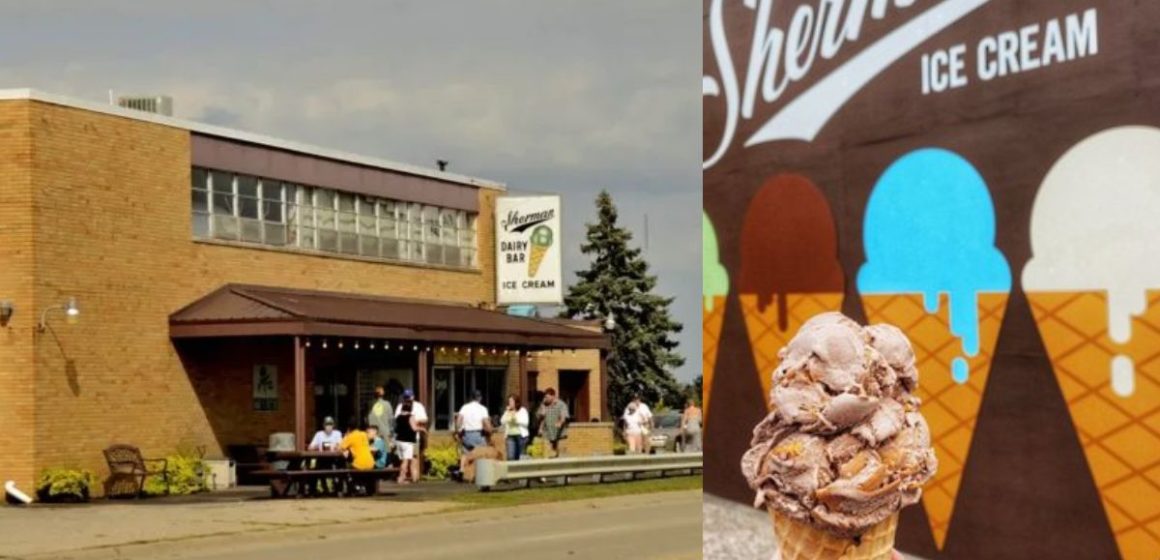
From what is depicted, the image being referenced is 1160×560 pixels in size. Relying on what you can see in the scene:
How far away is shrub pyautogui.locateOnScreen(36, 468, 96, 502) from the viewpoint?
2717 cm

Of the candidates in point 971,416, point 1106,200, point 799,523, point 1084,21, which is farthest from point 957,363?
point 799,523

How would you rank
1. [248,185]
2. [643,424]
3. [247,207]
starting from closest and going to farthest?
[247,207]
[248,185]
[643,424]

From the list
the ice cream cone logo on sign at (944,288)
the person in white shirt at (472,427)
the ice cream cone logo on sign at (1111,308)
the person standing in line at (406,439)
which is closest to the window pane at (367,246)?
the person standing in line at (406,439)

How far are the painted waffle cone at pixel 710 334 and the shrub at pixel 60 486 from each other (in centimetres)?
1884

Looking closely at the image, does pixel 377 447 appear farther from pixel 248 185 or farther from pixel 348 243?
pixel 348 243

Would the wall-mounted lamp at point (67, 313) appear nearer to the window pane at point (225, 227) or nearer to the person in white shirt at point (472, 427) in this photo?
the window pane at point (225, 227)

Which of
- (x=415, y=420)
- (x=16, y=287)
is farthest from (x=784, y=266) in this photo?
(x=415, y=420)

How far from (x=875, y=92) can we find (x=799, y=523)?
341 cm

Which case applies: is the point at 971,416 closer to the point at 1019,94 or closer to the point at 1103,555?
the point at 1103,555

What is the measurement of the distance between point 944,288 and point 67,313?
70.2 ft

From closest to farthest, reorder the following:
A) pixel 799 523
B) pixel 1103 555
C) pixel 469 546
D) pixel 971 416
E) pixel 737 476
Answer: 1. pixel 799 523
2. pixel 1103 555
3. pixel 971 416
4. pixel 737 476
5. pixel 469 546

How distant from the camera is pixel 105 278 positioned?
96.2 ft

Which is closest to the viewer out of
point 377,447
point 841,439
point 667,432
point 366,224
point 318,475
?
point 841,439

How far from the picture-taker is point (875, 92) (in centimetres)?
942
